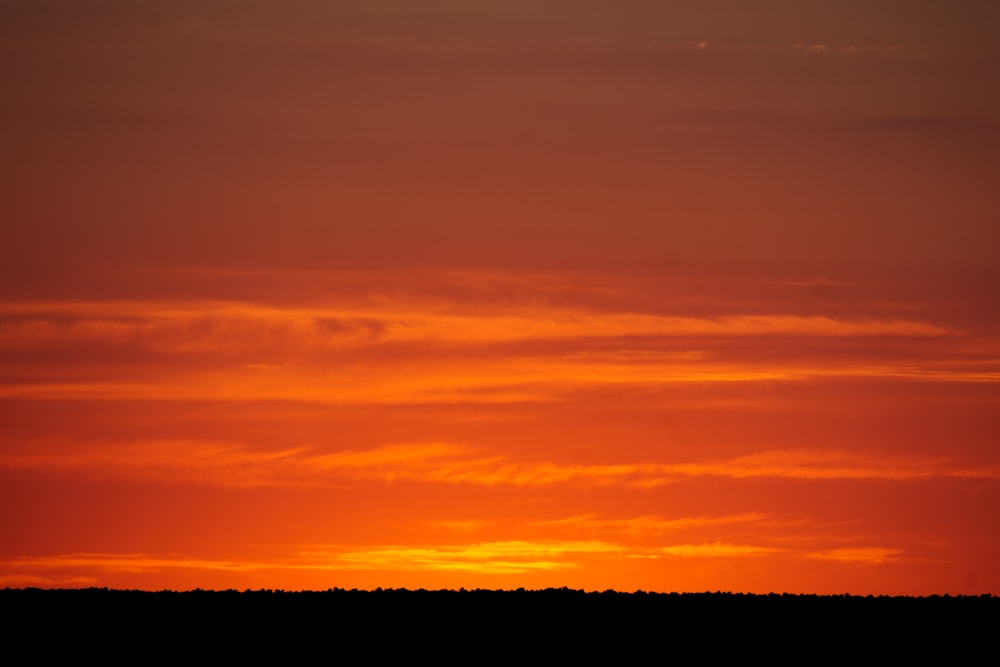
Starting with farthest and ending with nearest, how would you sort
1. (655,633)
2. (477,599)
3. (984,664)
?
(477,599)
(655,633)
(984,664)

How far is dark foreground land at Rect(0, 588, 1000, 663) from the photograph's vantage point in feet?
180

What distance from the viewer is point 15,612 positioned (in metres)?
59.7

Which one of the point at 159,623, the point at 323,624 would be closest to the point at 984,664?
the point at 323,624

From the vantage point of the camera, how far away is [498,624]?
5878 centimetres

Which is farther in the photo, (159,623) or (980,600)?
(980,600)

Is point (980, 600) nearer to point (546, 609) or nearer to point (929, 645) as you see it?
point (929, 645)

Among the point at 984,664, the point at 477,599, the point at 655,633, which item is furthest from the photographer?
the point at 477,599

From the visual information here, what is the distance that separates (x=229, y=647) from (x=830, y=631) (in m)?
18.5

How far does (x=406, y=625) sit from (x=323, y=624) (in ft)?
8.39

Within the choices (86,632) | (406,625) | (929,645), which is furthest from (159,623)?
(929,645)

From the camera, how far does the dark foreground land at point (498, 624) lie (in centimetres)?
5478

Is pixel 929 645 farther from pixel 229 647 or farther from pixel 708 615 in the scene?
pixel 229 647

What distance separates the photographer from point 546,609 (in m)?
61.3

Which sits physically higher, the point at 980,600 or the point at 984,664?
the point at 980,600
